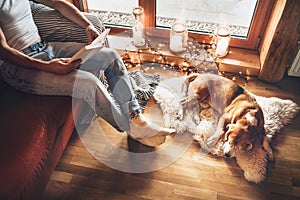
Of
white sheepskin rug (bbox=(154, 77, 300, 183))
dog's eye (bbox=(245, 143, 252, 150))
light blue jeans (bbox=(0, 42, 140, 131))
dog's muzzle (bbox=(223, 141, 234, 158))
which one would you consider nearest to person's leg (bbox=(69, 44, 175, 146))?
light blue jeans (bbox=(0, 42, 140, 131))

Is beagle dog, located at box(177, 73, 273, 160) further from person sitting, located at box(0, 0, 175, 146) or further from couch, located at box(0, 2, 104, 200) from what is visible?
couch, located at box(0, 2, 104, 200)

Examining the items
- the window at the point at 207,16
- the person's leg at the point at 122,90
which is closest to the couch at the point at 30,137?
the person's leg at the point at 122,90

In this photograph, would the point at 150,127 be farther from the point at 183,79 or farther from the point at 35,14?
the point at 35,14

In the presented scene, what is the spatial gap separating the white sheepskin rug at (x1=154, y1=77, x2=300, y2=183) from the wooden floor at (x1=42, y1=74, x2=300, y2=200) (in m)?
0.04

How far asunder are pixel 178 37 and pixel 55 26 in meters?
0.89

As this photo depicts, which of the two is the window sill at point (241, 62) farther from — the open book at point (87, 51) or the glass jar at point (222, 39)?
the open book at point (87, 51)

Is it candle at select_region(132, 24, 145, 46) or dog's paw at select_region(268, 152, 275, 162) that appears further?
candle at select_region(132, 24, 145, 46)

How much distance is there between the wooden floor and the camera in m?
1.45

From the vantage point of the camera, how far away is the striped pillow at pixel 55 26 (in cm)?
163

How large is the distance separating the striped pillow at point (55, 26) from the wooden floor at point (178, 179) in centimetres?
64

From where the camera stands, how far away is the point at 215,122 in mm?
1746

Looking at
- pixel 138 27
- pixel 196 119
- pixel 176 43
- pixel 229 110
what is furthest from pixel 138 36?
pixel 229 110

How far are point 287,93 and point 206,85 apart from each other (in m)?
0.64

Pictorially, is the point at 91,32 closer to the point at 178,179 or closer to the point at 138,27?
the point at 138,27
